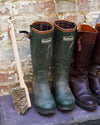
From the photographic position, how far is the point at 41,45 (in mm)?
1018

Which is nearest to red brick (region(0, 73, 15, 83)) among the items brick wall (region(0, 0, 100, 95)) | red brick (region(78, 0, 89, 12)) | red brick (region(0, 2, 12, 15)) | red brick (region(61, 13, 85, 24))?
brick wall (region(0, 0, 100, 95))

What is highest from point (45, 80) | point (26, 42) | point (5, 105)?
point (26, 42)

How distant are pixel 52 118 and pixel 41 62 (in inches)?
13.8

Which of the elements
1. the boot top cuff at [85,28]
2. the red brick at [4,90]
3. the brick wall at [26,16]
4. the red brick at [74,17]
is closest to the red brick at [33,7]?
the brick wall at [26,16]

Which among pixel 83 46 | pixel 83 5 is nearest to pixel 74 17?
pixel 83 5

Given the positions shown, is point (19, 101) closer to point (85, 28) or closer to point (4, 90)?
point (4, 90)

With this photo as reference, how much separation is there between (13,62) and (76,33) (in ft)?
1.67

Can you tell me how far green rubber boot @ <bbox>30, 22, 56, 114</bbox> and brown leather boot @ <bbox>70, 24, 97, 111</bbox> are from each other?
0.20 m

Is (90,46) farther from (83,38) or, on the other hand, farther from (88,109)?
(88,109)

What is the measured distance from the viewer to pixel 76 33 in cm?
111

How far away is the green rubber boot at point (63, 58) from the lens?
3.44 ft

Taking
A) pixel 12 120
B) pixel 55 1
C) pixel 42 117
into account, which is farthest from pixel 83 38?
pixel 12 120

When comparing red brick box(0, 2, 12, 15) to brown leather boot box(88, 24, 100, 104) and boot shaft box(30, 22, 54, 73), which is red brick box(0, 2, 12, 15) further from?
brown leather boot box(88, 24, 100, 104)

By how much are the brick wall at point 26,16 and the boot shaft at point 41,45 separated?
15 cm
